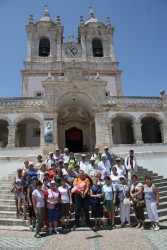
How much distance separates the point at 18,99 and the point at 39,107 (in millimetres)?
2070

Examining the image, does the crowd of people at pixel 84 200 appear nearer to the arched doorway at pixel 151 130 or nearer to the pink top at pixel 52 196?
the pink top at pixel 52 196

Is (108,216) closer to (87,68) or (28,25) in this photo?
(87,68)

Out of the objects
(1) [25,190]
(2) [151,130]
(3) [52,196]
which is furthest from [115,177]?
(2) [151,130]

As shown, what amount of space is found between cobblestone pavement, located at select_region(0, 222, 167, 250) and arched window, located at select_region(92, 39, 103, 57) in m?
23.6

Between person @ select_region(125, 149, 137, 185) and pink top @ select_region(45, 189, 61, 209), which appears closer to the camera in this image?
pink top @ select_region(45, 189, 61, 209)

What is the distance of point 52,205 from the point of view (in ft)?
19.7

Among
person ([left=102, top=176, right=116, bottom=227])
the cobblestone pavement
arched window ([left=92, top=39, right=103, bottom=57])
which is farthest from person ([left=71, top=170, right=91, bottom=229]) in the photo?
arched window ([left=92, top=39, right=103, bottom=57])

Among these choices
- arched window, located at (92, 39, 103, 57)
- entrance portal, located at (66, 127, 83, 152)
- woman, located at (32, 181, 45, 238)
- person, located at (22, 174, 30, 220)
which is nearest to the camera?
woman, located at (32, 181, 45, 238)

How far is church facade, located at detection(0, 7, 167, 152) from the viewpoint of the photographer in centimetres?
1659

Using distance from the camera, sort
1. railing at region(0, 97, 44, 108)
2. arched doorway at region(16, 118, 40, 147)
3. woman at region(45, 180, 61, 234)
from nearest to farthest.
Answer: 1. woman at region(45, 180, 61, 234)
2. railing at region(0, 97, 44, 108)
3. arched doorway at region(16, 118, 40, 147)

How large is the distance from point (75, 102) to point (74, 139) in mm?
3871

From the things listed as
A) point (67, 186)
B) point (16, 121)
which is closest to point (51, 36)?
point (16, 121)

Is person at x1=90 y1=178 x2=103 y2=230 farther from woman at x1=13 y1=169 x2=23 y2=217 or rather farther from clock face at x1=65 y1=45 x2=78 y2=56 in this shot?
clock face at x1=65 y1=45 x2=78 y2=56

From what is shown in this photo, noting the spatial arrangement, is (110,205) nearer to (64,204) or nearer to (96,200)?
(96,200)
